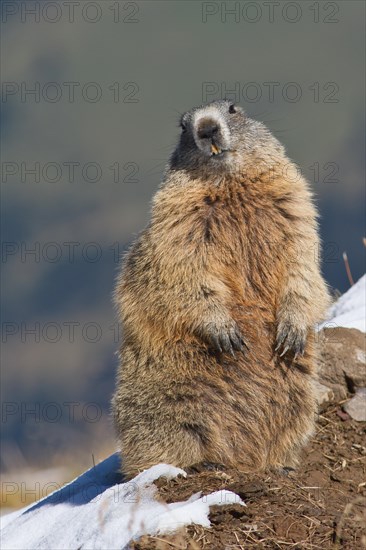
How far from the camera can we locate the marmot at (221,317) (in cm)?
668

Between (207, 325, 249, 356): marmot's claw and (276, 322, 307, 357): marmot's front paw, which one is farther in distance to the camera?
(276, 322, 307, 357): marmot's front paw

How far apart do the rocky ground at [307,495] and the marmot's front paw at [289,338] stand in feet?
3.18

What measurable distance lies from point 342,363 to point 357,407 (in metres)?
0.48

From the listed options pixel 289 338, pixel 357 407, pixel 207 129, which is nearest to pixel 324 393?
pixel 357 407

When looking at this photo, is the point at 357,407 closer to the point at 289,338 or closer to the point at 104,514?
the point at 289,338

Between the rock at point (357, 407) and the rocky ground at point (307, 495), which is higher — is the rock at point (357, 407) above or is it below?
above

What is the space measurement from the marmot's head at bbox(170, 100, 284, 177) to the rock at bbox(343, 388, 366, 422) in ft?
7.63

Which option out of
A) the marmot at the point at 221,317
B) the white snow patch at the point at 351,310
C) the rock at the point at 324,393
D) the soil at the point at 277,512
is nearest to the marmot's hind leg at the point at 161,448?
the marmot at the point at 221,317

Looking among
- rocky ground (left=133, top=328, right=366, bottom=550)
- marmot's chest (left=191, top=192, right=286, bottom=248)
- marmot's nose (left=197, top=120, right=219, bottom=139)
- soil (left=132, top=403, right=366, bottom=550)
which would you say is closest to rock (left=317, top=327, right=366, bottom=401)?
rocky ground (left=133, top=328, right=366, bottom=550)

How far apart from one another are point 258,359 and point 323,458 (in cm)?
126

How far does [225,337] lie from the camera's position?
21.7ft

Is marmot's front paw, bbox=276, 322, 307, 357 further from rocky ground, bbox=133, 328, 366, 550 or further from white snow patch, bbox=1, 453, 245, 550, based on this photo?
white snow patch, bbox=1, 453, 245, 550

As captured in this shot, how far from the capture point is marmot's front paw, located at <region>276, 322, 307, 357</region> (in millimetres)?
6789

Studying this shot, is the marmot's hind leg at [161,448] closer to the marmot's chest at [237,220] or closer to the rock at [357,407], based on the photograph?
the marmot's chest at [237,220]
